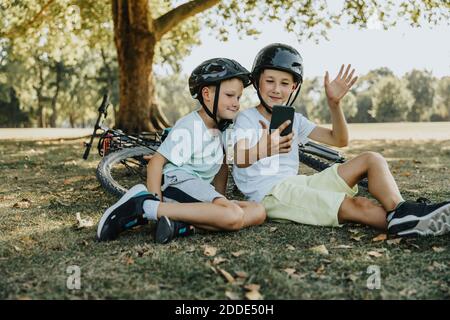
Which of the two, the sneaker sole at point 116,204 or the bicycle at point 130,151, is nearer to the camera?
the sneaker sole at point 116,204

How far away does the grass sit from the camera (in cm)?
240

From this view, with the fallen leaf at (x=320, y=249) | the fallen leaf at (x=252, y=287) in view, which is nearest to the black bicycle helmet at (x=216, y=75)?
the fallen leaf at (x=320, y=249)

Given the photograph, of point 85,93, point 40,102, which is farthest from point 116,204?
point 40,102

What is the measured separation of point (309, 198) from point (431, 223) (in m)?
0.88

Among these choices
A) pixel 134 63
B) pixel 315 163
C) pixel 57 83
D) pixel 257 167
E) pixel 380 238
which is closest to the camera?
pixel 380 238

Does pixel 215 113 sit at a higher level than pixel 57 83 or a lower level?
lower

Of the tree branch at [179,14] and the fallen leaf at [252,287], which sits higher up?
the tree branch at [179,14]

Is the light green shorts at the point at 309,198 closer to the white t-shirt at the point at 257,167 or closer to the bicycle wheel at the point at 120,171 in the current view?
the white t-shirt at the point at 257,167

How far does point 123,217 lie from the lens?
3.42 metres

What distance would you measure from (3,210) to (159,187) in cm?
173

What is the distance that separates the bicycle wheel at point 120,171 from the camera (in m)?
4.74

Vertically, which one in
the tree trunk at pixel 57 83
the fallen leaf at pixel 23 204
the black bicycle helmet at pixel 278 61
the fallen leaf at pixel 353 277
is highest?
the tree trunk at pixel 57 83

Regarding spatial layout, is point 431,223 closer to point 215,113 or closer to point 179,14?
point 215,113

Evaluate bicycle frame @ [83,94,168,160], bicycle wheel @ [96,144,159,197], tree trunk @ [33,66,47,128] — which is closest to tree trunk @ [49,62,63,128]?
tree trunk @ [33,66,47,128]
